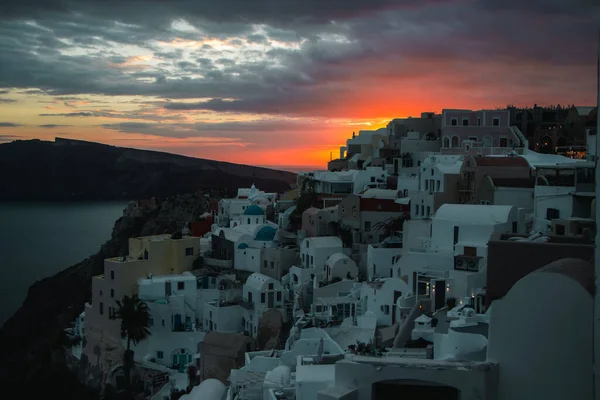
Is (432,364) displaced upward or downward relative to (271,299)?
upward

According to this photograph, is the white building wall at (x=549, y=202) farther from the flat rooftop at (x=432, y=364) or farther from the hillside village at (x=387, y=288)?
the flat rooftop at (x=432, y=364)

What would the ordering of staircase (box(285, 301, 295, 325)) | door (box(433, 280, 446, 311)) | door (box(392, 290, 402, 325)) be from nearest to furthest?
door (box(433, 280, 446, 311)), door (box(392, 290, 402, 325)), staircase (box(285, 301, 295, 325))

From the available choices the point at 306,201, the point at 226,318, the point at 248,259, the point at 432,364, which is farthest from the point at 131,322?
the point at 432,364

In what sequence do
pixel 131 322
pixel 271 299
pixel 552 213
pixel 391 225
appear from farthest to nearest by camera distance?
1. pixel 391 225
2. pixel 271 299
3. pixel 131 322
4. pixel 552 213

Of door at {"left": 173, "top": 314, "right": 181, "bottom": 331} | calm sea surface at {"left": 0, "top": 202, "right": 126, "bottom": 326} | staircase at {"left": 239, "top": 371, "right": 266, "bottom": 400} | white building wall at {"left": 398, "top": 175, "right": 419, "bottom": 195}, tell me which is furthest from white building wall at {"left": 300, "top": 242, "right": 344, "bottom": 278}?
calm sea surface at {"left": 0, "top": 202, "right": 126, "bottom": 326}

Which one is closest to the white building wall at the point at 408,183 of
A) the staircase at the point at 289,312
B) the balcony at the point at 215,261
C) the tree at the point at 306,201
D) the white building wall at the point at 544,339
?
the tree at the point at 306,201

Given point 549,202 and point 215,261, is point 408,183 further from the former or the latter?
point 549,202

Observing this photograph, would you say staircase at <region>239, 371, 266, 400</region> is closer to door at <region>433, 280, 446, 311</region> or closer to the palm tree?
door at <region>433, 280, 446, 311</region>

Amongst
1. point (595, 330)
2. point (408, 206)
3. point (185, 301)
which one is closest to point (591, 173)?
point (408, 206)
